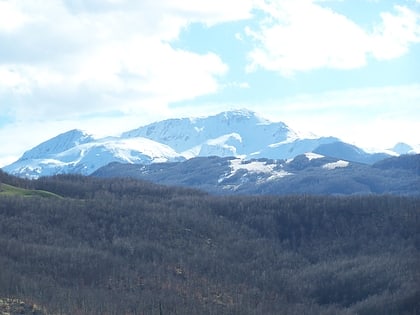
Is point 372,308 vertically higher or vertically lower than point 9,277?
lower

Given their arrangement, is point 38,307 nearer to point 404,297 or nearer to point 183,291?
point 183,291

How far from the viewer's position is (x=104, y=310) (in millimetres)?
161000

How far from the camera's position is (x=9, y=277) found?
171625 mm

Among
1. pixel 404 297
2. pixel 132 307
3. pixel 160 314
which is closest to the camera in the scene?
pixel 160 314

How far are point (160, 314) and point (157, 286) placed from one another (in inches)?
1649

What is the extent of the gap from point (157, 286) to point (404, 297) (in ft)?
185

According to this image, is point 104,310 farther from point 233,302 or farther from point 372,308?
point 372,308

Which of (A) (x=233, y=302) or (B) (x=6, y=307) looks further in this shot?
(A) (x=233, y=302)

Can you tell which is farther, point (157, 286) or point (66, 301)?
point (157, 286)

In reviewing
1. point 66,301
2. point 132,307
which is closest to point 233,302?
point 132,307

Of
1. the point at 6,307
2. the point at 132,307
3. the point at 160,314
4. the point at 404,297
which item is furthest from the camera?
the point at 404,297

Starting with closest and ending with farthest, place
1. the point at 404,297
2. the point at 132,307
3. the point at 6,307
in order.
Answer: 1. the point at 6,307
2. the point at 132,307
3. the point at 404,297

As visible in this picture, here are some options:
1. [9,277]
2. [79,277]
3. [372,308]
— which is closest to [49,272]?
[79,277]

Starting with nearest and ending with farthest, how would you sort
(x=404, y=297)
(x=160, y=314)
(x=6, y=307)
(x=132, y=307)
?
(x=6, y=307)
(x=160, y=314)
(x=132, y=307)
(x=404, y=297)
